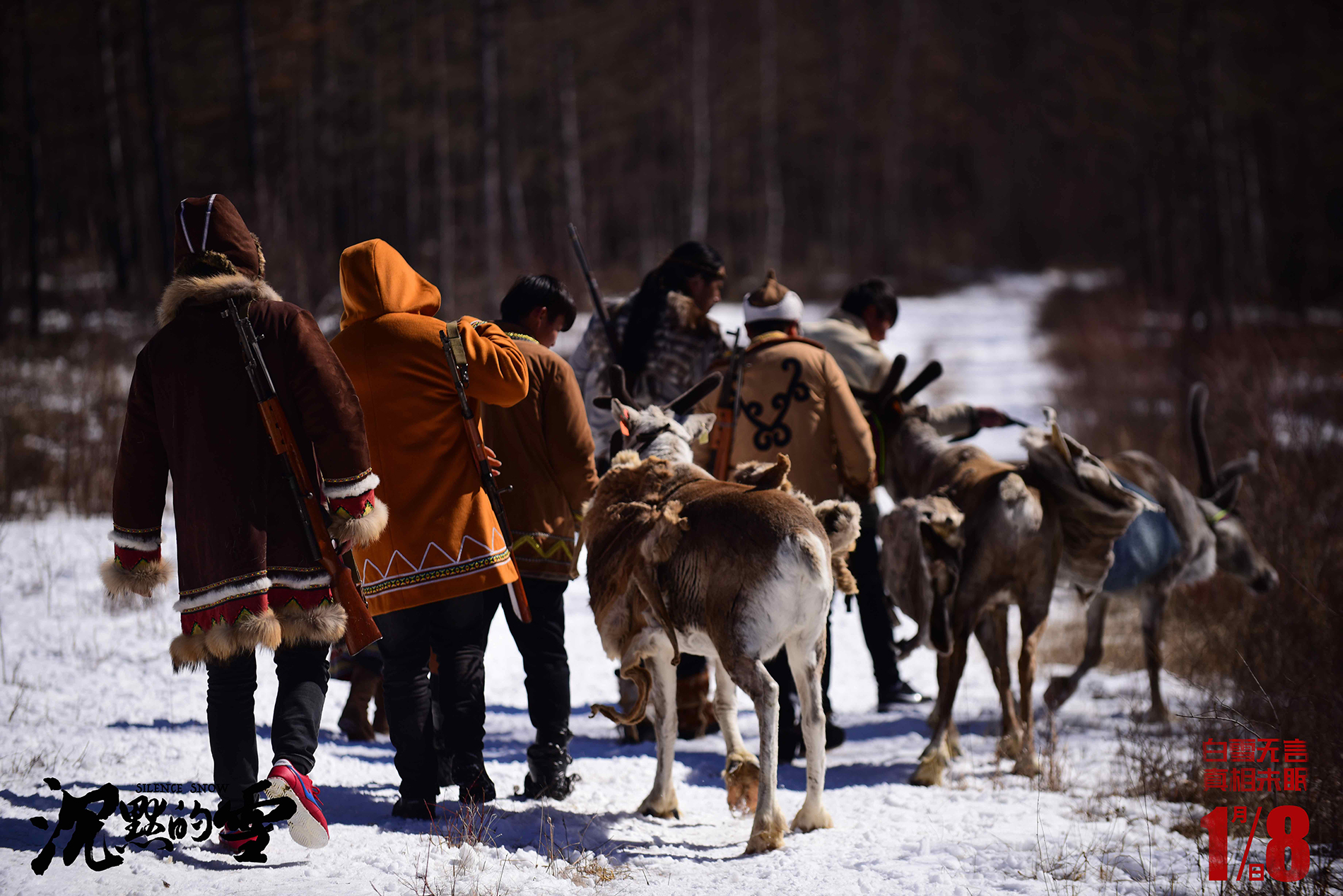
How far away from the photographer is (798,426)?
4.74 m

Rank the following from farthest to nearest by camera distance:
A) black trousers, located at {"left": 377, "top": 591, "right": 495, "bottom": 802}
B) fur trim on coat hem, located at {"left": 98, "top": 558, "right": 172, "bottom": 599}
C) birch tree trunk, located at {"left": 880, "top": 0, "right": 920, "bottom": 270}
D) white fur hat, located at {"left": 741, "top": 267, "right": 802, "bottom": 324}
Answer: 1. birch tree trunk, located at {"left": 880, "top": 0, "right": 920, "bottom": 270}
2. white fur hat, located at {"left": 741, "top": 267, "right": 802, "bottom": 324}
3. black trousers, located at {"left": 377, "top": 591, "right": 495, "bottom": 802}
4. fur trim on coat hem, located at {"left": 98, "top": 558, "right": 172, "bottom": 599}

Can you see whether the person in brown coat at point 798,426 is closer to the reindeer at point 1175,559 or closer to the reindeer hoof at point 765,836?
the reindeer hoof at point 765,836

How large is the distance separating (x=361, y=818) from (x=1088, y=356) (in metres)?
16.9

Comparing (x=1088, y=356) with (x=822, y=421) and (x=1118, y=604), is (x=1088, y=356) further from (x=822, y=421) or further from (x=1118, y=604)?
(x=822, y=421)

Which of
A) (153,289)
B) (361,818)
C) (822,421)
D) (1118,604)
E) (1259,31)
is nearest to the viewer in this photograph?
(361,818)

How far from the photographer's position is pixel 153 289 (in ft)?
47.4

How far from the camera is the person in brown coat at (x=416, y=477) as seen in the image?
3.45m

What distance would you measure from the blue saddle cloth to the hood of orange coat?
3.92 meters

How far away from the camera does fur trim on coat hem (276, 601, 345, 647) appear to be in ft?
10.1

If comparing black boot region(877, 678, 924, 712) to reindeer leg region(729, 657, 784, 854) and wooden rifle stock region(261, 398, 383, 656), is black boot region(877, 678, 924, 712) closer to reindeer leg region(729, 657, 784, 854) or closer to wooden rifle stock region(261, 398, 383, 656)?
reindeer leg region(729, 657, 784, 854)

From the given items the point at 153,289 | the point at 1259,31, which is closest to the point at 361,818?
the point at 153,289

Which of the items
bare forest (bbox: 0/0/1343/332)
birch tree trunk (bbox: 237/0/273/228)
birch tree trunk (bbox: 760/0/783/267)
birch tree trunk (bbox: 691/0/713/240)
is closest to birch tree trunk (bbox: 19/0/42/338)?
bare forest (bbox: 0/0/1343/332)

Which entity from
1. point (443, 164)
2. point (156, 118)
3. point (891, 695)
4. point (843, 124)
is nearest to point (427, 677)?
point (891, 695)

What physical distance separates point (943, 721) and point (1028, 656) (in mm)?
585
